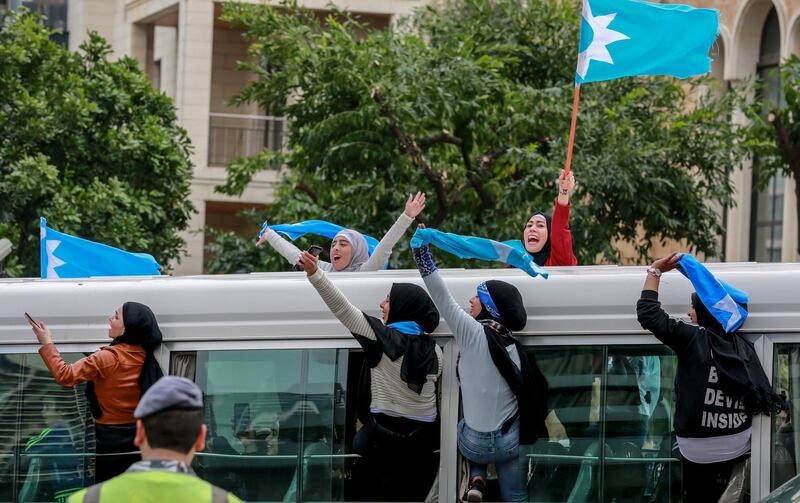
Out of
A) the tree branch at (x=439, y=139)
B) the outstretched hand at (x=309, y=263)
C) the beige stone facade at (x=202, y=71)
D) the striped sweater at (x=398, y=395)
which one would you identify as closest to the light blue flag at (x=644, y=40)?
the striped sweater at (x=398, y=395)

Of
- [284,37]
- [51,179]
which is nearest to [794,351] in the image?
[284,37]

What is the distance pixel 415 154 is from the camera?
53.5 ft

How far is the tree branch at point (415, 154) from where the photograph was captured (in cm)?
1590

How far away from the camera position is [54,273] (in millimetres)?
9820

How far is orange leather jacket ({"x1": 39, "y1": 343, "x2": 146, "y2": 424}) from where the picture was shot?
7715 mm

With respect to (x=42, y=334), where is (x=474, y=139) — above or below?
above

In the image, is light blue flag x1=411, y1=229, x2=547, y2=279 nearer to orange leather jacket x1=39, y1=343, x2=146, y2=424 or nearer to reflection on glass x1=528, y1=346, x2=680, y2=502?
reflection on glass x1=528, y1=346, x2=680, y2=502

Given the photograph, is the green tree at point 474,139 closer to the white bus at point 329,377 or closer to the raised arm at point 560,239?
the raised arm at point 560,239

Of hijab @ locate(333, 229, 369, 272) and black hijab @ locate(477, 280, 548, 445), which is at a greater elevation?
hijab @ locate(333, 229, 369, 272)

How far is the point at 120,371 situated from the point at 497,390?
1.84 metres

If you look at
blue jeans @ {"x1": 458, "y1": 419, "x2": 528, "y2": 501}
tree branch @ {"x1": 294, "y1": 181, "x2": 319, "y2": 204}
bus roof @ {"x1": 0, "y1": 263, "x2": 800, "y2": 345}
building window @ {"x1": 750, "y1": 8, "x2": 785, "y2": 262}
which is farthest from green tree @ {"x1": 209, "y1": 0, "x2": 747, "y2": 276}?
blue jeans @ {"x1": 458, "y1": 419, "x2": 528, "y2": 501}

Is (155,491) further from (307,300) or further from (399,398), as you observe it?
(307,300)

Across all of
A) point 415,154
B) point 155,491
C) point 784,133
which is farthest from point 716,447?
point 415,154

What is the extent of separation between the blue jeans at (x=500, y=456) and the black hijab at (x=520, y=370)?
7cm
